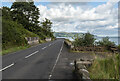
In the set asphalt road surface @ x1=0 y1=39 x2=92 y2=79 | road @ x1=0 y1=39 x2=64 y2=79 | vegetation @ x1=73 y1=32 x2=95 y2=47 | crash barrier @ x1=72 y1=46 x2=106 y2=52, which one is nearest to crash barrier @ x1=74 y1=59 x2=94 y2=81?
asphalt road surface @ x1=0 y1=39 x2=92 y2=79

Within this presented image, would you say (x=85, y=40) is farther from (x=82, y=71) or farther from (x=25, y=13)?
(x=25, y=13)

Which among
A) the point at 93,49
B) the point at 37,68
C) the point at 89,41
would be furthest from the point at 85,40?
the point at 37,68

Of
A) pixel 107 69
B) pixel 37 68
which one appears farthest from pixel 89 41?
pixel 107 69

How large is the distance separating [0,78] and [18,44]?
57.6ft

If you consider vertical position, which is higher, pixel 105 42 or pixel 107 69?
pixel 105 42

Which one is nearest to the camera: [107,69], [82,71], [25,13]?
[82,71]

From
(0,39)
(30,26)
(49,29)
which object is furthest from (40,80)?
(49,29)

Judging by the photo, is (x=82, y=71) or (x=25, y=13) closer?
(x=82, y=71)

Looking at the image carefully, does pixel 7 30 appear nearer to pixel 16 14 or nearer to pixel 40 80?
pixel 40 80

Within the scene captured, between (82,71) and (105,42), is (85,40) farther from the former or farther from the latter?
(82,71)

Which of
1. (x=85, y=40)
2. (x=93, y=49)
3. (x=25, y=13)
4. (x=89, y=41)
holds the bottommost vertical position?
(x=93, y=49)

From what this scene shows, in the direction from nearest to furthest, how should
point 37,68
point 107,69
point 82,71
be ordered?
point 82,71 → point 107,69 → point 37,68

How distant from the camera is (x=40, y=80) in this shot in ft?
19.3

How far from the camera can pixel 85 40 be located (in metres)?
18.1
